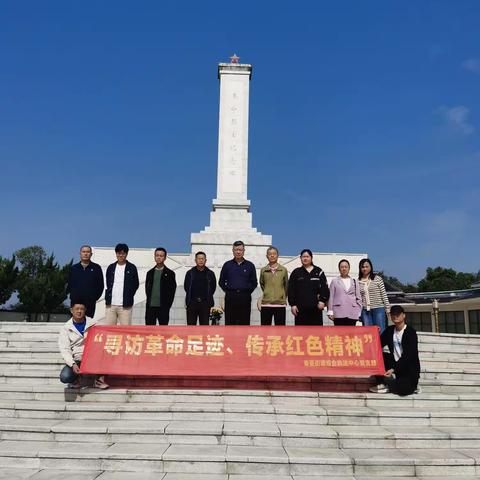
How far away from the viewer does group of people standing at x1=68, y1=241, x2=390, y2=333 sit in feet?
23.4

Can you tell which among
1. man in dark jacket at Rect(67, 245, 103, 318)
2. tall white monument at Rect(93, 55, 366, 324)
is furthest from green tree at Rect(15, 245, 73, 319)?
man in dark jacket at Rect(67, 245, 103, 318)

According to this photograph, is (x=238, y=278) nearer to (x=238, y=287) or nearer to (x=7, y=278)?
(x=238, y=287)

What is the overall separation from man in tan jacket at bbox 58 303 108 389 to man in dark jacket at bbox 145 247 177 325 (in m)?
1.20

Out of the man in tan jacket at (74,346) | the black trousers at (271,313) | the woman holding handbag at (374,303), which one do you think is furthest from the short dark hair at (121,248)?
the woman holding handbag at (374,303)

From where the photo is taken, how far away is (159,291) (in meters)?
7.44

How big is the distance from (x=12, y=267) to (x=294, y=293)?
33.1 meters

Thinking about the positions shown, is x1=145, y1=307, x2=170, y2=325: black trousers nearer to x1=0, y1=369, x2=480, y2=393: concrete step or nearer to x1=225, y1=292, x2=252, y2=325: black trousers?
x1=225, y1=292, x2=252, y2=325: black trousers

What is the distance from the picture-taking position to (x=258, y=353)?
6.41 meters

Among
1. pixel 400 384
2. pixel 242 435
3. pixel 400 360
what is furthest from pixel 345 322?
pixel 242 435

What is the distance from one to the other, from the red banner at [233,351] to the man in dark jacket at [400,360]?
0.57 ft

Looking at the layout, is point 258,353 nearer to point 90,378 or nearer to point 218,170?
point 90,378

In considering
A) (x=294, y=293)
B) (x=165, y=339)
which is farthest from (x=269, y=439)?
(x=294, y=293)

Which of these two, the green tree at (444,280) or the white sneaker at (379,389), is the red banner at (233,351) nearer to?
the white sneaker at (379,389)

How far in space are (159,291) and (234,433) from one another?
3.02 m
